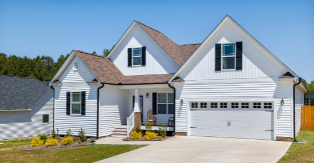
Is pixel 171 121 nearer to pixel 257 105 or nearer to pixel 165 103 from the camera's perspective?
pixel 165 103

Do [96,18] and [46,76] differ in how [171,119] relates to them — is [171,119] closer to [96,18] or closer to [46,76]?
[96,18]

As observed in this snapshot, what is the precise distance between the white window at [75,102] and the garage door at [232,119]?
7.55 metres

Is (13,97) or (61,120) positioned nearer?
(61,120)

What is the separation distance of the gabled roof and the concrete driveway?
47.1 feet

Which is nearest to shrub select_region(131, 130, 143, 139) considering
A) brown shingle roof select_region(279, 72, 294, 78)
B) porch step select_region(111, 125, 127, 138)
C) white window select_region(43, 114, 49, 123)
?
porch step select_region(111, 125, 127, 138)

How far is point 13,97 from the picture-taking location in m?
25.7

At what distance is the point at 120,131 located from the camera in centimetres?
2033

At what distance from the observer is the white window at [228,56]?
693 inches

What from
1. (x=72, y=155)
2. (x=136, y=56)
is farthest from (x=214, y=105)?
(x=72, y=155)

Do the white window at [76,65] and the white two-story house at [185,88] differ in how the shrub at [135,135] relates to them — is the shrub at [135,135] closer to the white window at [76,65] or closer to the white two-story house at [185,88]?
the white two-story house at [185,88]

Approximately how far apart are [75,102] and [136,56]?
547 cm

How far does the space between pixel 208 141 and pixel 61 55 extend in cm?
5708

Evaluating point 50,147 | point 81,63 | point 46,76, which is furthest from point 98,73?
point 46,76

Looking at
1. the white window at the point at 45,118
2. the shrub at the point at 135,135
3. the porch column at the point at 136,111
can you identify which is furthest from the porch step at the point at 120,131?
the white window at the point at 45,118
